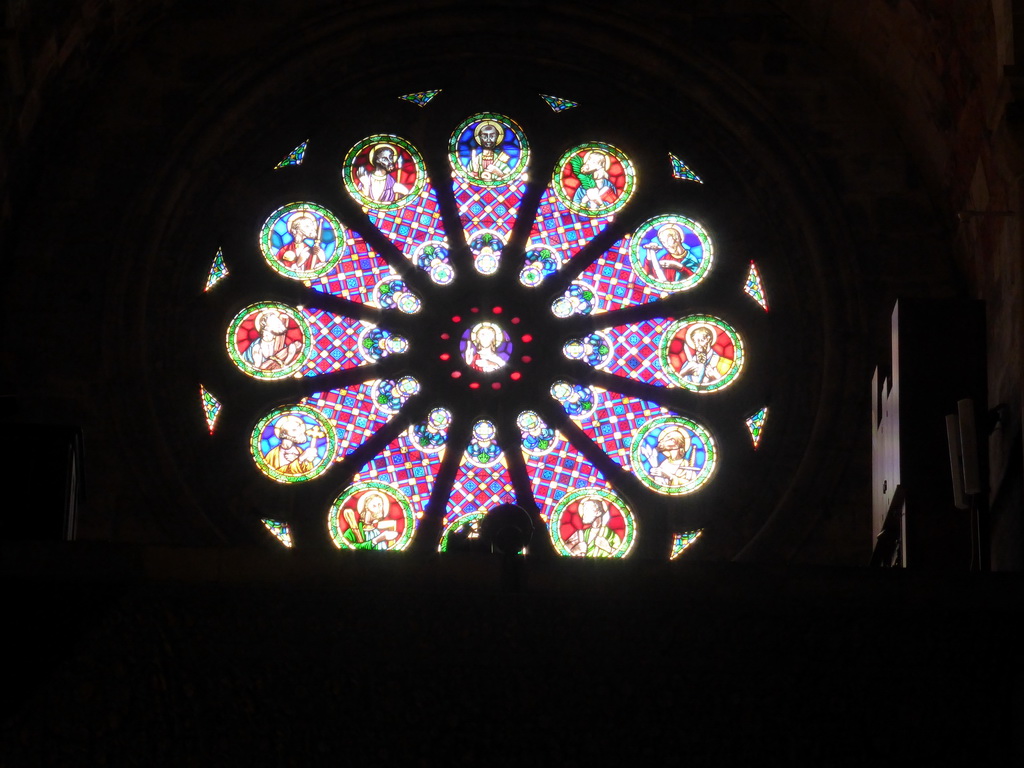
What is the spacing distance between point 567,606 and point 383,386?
5.11 meters

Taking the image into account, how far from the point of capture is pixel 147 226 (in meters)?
13.1

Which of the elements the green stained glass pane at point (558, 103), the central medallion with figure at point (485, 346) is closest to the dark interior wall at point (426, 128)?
the green stained glass pane at point (558, 103)

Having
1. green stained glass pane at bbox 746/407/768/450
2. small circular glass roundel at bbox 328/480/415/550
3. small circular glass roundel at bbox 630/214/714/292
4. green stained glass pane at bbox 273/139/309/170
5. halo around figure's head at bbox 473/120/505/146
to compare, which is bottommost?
small circular glass roundel at bbox 328/480/415/550

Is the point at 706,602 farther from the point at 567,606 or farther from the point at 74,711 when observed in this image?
the point at 74,711

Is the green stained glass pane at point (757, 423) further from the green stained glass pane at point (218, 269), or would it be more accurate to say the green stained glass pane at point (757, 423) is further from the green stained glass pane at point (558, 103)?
the green stained glass pane at point (218, 269)

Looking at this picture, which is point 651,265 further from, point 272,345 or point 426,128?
point 272,345

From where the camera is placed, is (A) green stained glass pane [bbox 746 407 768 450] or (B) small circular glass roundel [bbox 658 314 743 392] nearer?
(A) green stained glass pane [bbox 746 407 768 450]

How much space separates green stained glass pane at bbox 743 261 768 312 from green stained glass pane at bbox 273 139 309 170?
9.60 ft

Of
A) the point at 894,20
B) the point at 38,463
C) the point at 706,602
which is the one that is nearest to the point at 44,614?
the point at 38,463

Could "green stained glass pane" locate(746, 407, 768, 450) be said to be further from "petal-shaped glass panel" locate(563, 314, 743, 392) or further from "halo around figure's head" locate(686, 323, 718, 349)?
"halo around figure's head" locate(686, 323, 718, 349)

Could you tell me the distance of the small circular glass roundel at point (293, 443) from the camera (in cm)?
1311

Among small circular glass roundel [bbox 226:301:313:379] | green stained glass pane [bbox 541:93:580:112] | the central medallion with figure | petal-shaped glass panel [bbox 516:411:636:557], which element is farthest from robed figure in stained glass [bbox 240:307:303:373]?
green stained glass pane [bbox 541:93:580:112]

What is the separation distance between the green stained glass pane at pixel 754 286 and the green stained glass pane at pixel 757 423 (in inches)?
28.9

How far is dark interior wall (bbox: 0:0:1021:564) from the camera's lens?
12.6 meters
